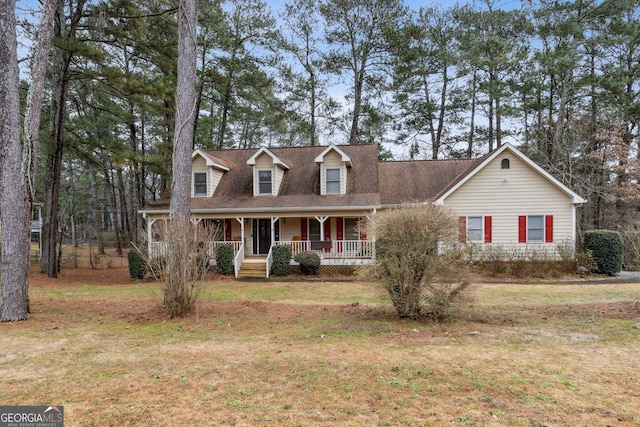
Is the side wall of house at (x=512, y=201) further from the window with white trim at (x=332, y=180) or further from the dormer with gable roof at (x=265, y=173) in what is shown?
the dormer with gable roof at (x=265, y=173)

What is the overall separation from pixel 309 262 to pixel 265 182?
4949 mm

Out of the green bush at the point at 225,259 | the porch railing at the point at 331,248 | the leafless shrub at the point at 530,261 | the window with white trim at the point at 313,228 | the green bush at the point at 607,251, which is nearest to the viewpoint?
the green bush at the point at 607,251

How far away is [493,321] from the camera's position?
22.6 ft

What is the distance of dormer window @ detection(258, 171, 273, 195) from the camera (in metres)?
17.3

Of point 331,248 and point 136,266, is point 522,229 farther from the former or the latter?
point 136,266

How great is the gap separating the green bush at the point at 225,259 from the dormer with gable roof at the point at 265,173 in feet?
11.0

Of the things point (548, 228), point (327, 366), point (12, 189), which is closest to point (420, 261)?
point (327, 366)

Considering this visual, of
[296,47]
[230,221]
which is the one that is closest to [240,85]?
[296,47]

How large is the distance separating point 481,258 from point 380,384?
38.8ft

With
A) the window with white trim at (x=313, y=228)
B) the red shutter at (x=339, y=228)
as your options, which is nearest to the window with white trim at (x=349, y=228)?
the red shutter at (x=339, y=228)

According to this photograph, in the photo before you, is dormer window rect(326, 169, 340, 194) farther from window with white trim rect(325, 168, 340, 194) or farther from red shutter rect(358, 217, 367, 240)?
red shutter rect(358, 217, 367, 240)

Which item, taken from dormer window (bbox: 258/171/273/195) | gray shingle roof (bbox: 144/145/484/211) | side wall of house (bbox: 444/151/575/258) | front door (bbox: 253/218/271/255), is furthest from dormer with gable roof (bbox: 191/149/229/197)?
side wall of house (bbox: 444/151/575/258)

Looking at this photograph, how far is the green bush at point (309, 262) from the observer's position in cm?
1487

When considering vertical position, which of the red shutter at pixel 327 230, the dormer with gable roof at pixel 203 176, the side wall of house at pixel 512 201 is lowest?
the red shutter at pixel 327 230
